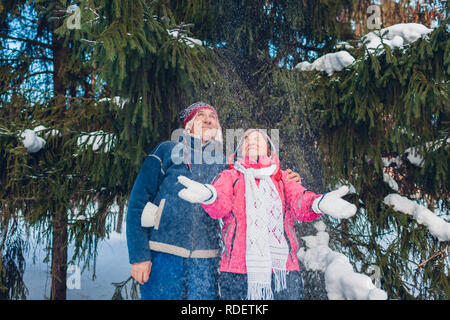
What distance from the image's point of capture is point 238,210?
201 centimetres

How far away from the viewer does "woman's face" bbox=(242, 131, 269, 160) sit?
2.08m

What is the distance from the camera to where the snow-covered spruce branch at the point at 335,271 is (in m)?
2.14

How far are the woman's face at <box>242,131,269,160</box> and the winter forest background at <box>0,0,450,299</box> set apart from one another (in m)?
0.56

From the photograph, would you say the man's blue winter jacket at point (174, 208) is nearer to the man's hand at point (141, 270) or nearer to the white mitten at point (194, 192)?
the man's hand at point (141, 270)

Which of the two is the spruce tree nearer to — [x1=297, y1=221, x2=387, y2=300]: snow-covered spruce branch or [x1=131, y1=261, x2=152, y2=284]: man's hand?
[x1=131, y1=261, x2=152, y2=284]: man's hand

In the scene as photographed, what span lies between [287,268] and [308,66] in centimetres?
184

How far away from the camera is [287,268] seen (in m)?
2.03

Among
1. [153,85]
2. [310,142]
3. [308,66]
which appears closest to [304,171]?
[310,142]

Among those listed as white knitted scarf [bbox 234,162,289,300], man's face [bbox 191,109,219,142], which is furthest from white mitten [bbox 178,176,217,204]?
man's face [bbox 191,109,219,142]

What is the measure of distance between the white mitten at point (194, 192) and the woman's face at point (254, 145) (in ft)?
1.36

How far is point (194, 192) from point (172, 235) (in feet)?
1.53

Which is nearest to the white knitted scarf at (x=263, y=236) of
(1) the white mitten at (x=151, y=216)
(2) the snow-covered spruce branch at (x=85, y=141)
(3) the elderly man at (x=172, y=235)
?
(3) the elderly man at (x=172, y=235)

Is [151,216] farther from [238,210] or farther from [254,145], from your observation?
[254,145]

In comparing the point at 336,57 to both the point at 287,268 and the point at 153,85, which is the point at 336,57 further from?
the point at 287,268
